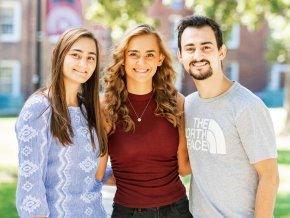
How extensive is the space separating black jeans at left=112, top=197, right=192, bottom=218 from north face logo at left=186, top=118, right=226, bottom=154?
460 millimetres

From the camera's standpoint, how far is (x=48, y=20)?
23.1 feet

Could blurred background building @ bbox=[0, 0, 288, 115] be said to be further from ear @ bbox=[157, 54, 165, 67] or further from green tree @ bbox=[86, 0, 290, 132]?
ear @ bbox=[157, 54, 165, 67]

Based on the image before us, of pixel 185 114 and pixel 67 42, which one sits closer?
pixel 67 42

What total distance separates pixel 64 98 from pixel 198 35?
0.89 m

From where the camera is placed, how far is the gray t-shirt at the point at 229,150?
3016mm

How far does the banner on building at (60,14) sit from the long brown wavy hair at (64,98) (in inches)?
140

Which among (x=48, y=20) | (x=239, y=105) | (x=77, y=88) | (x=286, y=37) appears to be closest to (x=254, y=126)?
(x=239, y=105)

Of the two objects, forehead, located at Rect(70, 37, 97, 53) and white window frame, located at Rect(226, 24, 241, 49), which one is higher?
Result: forehead, located at Rect(70, 37, 97, 53)

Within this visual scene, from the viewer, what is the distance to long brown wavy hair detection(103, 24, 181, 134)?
3.66m

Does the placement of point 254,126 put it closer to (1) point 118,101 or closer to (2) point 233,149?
(2) point 233,149

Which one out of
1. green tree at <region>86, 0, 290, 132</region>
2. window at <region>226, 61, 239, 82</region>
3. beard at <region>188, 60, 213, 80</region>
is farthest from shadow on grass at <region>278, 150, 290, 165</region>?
window at <region>226, 61, 239, 82</region>

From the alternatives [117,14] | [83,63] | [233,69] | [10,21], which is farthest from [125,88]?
[233,69]

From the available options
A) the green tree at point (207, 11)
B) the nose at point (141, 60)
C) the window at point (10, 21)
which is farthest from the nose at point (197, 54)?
the window at point (10, 21)

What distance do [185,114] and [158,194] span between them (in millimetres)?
543
